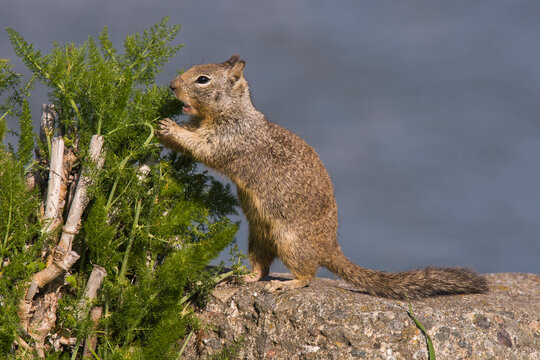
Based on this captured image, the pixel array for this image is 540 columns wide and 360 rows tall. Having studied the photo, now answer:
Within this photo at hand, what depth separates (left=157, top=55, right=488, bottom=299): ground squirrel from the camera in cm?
686

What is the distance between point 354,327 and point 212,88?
3.11m

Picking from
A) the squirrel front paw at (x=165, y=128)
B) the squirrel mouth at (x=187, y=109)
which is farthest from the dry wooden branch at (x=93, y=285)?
the squirrel mouth at (x=187, y=109)

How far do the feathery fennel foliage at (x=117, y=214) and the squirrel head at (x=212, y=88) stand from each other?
520 mm

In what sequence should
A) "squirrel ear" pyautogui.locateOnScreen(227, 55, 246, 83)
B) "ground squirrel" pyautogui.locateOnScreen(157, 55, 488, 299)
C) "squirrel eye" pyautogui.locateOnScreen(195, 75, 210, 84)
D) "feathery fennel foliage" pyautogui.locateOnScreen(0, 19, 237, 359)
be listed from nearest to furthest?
1. "feathery fennel foliage" pyautogui.locateOnScreen(0, 19, 237, 359)
2. "ground squirrel" pyautogui.locateOnScreen(157, 55, 488, 299)
3. "squirrel eye" pyautogui.locateOnScreen(195, 75, 210, 84)
4. "squirrel ear" pyautogui.locateOnScreen(227, 55, 246, 83)

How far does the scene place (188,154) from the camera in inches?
272

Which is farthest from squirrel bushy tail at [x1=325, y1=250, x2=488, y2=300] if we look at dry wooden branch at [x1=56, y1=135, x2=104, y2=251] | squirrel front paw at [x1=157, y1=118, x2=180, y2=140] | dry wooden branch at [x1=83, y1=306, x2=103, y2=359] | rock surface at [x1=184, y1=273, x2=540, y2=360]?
dry wooden branch at [x1=56, y1=135, x2=104, y2=251]

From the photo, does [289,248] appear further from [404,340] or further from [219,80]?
[219,80]

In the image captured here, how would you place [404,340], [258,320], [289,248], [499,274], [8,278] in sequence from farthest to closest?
[499,274] < [289,248] < [258,320] < [404,340] < [8,278]

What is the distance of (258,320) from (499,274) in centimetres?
489

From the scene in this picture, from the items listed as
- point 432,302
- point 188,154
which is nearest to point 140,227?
point 188,154

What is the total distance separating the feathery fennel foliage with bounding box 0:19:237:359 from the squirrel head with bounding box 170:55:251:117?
0.52 metres

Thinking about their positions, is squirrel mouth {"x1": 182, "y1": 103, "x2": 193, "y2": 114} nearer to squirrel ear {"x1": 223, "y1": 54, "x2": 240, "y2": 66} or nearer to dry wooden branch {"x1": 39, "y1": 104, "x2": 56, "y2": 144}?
squirrel ear {"x1": 223, "y1": 54, "x2": 240, "y2": 66}

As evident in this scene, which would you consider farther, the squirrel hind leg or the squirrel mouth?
the squirrel mouth

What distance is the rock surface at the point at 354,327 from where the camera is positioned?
234 inches
